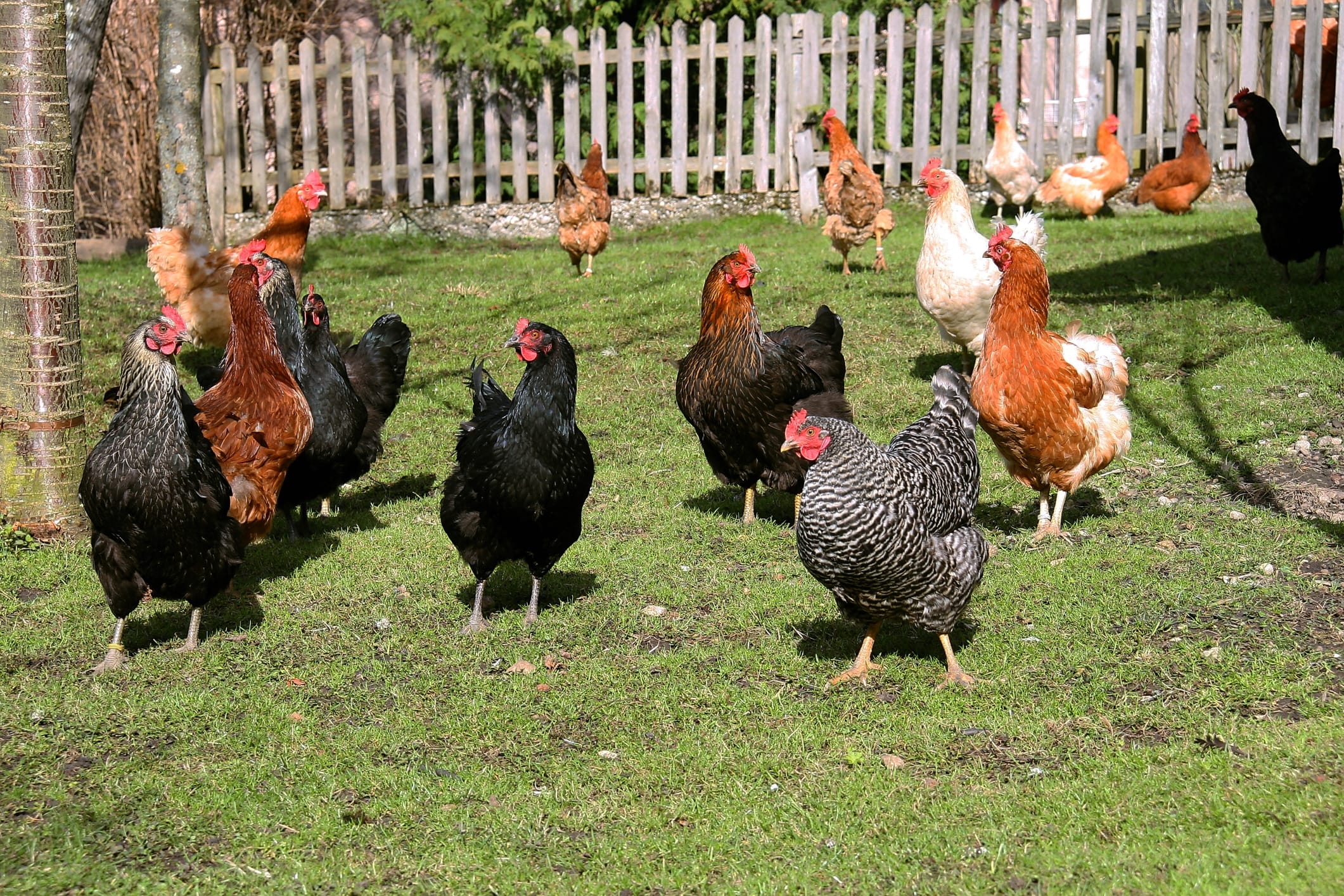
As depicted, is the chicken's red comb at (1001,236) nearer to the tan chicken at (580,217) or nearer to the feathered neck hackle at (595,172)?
the tan chicken at (580,217)

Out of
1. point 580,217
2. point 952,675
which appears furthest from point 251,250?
point 952,675

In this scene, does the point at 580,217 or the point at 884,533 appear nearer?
the point at 884,533

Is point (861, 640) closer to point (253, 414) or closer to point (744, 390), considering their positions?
point (744, 390)

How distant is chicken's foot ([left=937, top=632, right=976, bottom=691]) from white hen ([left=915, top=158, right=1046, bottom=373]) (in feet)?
13.9

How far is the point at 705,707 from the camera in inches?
208

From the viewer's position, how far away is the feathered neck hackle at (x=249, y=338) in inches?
266

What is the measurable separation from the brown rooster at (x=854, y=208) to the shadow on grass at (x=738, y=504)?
5.02 meters

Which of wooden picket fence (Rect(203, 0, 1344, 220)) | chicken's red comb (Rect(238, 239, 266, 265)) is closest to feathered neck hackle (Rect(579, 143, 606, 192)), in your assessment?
wooden picket fence (Rect(203, 0, 1344, 220))

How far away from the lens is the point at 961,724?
5.03 meters

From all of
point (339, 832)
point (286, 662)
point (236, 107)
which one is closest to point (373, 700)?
point (286, 662)

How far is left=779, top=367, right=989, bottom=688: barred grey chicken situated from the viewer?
4.94 metres

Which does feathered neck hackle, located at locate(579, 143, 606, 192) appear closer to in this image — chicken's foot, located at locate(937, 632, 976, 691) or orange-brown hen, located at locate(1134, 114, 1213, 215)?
orange-brown hen, located at locate(1134, 114, 1213, 215)

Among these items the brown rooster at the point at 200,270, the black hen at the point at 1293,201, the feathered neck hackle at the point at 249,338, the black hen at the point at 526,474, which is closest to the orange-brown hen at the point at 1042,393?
the black hen at the point at 526,474

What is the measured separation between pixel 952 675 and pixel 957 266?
456 cm
